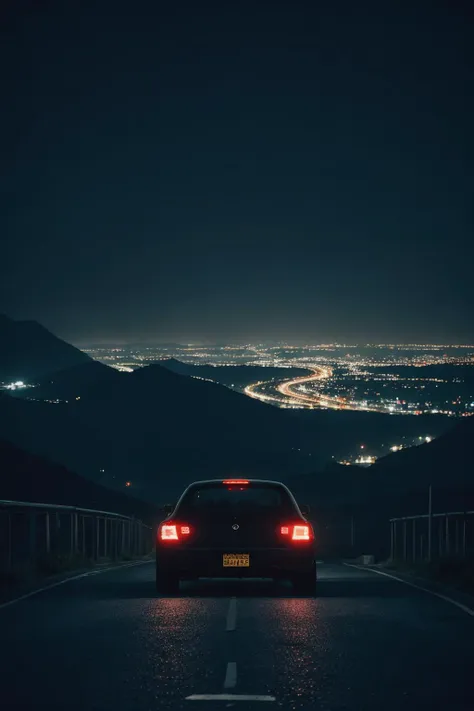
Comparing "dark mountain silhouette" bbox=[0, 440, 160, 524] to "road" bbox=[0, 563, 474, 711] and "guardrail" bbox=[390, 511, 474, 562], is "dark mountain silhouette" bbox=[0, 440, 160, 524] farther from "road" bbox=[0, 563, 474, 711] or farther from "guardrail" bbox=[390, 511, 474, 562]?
"road" bbox=[0, 563, 474, 711]

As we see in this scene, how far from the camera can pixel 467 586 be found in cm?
1753

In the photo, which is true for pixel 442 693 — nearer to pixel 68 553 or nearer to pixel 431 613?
pixel 431 613

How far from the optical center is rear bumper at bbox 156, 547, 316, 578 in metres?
15.8

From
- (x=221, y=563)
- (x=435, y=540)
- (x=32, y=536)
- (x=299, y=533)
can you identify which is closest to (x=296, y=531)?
(x=299, y=533)

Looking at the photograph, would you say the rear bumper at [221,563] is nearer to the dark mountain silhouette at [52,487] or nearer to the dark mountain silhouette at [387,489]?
the dark mountain silhouette at [387,489]

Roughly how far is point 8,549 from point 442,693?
38.1 ft

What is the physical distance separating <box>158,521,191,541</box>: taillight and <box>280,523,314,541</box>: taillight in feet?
4.32

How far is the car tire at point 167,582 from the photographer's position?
15.9m

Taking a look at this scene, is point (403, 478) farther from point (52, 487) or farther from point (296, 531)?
point (296, 531)

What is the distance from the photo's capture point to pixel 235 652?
34.8 feet

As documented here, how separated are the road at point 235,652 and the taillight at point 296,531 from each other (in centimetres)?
83

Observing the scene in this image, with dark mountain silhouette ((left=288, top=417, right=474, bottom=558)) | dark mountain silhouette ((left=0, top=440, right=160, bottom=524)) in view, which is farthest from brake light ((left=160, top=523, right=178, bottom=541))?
dark mountain silhouette ((left=0, top=440, right=160, bottom=524))

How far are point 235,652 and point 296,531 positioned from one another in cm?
547

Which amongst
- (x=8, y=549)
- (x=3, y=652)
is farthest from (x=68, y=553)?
(x=3, y=652)
